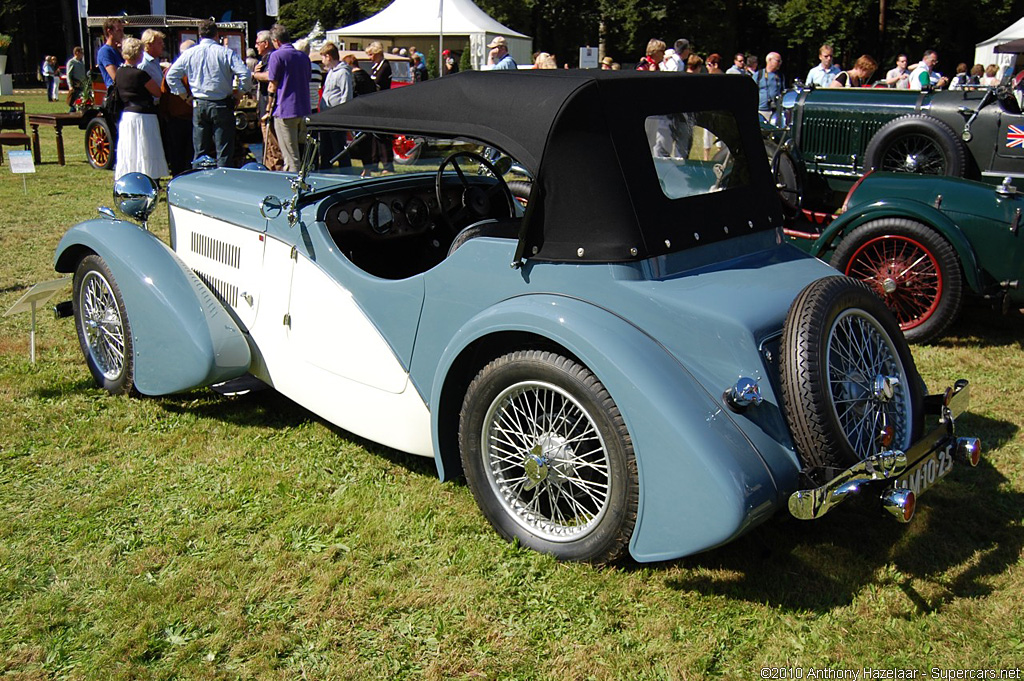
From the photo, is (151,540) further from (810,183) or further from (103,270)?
(810,183)

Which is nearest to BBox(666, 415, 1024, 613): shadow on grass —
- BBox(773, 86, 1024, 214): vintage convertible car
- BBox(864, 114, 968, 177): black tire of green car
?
BBox(773, 86, 1024, 214): vintage convertible car

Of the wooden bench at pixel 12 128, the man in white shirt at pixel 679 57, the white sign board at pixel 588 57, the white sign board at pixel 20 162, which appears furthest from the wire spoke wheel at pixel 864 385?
the white sign board at pixel 588 57

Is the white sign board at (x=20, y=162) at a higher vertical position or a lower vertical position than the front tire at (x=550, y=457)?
higher

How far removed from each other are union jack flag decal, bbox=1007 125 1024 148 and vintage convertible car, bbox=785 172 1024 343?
1.87 metres

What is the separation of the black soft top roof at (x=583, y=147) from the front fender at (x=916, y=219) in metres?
2.61

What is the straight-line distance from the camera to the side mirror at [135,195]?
4.64 m

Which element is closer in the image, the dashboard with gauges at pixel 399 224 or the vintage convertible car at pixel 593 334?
the vintage convertible car at pixel 593 334

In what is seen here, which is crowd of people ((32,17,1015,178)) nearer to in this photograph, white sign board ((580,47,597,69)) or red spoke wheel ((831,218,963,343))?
red spoke wheel ((831,218,963,343))

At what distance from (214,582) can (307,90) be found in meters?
7.45

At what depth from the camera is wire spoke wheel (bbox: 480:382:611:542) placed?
2.97m

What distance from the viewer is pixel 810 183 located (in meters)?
7.43

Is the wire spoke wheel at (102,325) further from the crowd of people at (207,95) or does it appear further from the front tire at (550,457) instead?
the crowd of people at (207,95)

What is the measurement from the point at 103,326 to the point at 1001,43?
2245 cm

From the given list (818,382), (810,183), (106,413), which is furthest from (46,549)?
(810,183)
